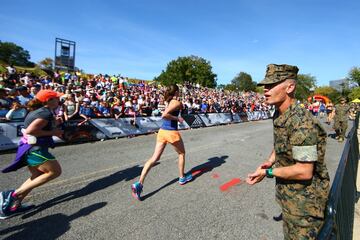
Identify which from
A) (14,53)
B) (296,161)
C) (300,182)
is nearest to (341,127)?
(300,182)

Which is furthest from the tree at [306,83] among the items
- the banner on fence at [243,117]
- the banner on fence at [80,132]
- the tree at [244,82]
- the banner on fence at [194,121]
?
the banner on fence at [80,132]

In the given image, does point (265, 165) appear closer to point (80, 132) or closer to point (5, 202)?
point (5, 202)

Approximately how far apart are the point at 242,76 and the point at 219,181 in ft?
417

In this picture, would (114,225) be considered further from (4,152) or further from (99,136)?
(99,136)

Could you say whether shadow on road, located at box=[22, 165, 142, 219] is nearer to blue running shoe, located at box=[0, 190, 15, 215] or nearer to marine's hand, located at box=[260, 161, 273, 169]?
blue running shoe, located at box=[0, 190, 15, 215]

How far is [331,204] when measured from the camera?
1808mm

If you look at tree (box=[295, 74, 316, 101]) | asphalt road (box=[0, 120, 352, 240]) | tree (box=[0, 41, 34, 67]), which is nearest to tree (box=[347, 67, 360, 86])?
tree (box=[295, 74, 316, 101])

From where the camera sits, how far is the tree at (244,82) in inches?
4882

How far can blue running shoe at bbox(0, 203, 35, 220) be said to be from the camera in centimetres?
370

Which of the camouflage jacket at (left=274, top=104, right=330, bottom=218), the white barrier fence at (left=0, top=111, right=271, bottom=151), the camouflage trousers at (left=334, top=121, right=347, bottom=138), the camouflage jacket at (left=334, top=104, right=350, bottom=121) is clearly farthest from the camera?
the camouflage trousers at (left=334, top=121, right=347, bottom=138)

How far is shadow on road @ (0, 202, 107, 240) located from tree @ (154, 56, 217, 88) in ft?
254

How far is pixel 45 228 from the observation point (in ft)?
11.3

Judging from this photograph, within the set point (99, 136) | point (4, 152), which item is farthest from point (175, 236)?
point (99, 136)

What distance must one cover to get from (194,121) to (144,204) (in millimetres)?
12300
